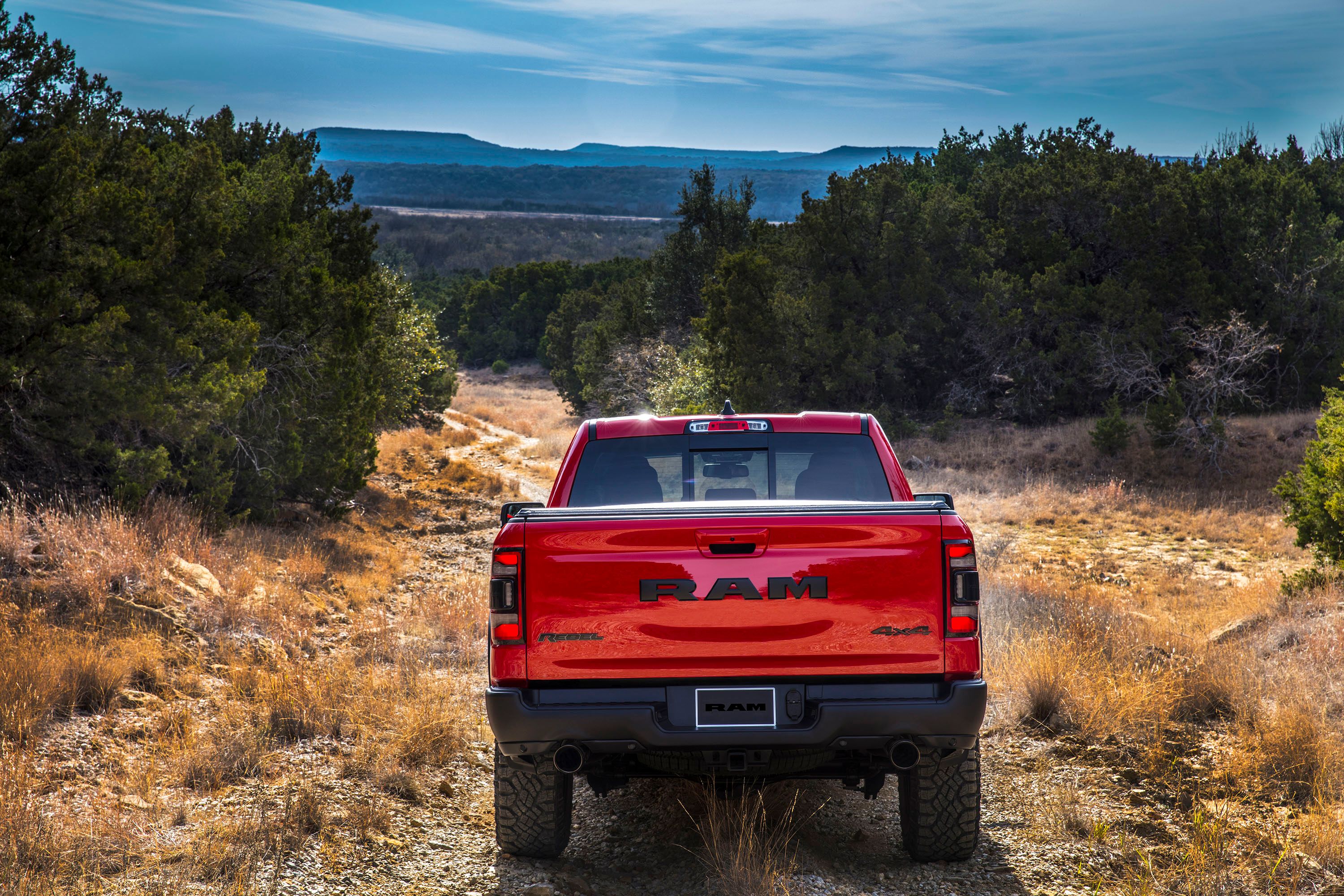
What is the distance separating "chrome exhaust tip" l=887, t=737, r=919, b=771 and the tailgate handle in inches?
34.2

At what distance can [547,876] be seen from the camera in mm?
4059

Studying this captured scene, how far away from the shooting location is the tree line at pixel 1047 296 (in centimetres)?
2641

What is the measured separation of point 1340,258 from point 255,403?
27774mm

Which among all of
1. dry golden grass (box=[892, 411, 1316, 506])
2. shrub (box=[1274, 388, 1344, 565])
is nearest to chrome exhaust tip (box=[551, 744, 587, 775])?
shrub (box=[1274, 388, 1344, 565])

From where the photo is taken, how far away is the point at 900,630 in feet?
11.4

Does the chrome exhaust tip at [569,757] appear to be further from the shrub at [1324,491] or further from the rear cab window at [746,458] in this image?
the shrub at [1324,491]

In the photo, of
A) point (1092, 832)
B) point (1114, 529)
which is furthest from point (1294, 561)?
point (1092, 832)

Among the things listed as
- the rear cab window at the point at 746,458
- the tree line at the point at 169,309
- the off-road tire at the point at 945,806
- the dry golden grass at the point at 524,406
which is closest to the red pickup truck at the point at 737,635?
the off-road tire at the point at 945,806

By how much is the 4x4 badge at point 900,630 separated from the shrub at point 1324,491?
695 cm

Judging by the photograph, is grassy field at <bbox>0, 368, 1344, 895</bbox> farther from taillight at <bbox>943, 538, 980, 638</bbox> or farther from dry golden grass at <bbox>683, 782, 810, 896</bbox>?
taillight at <bbox>943, 538, 980, 638</bbox>

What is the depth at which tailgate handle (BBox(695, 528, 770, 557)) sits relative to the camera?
11.4 ft

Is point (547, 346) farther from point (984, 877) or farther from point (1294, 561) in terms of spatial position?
point (984, 877)

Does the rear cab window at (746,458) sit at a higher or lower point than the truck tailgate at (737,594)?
higher

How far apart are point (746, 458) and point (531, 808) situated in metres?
1.95
